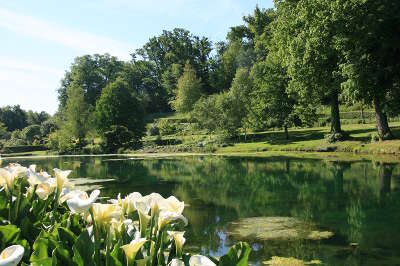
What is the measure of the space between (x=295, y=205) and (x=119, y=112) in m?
47.6

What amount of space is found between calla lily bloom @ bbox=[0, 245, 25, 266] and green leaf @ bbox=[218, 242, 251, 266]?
1019 mm

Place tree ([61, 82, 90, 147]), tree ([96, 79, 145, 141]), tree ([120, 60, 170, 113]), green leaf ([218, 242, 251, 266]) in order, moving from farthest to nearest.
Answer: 1. tree ([120, 60, 170, 113])
2. tree ([61, 82, 90, 147])
3. tree ([96, 79, 145, 141])
4. green leaf ([218, 242, 251, 266])

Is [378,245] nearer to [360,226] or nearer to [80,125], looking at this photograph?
[360,226]

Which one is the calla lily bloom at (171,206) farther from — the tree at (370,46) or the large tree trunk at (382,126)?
the large tree trunk at (382,126)

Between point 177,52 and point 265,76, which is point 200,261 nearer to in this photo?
point 265,76

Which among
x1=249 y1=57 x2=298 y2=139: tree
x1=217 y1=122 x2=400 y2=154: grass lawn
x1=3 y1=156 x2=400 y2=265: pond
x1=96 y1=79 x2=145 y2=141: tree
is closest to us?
x1=3 y1=156 x2=400 y2=265: pond

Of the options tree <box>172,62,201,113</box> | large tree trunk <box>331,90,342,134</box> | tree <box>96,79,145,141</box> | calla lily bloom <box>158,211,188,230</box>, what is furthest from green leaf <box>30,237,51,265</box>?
tree <box>172,62,201,113</box>

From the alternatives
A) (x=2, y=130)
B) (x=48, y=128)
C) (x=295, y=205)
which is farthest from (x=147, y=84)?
(x=295, y=205)

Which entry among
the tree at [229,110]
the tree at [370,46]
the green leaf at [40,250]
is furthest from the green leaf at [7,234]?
the tree at [229,110]

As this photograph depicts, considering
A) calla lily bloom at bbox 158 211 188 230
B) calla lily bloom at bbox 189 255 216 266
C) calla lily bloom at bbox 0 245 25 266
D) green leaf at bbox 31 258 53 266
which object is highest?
calla lily bloom at bbox 0 245 25 266

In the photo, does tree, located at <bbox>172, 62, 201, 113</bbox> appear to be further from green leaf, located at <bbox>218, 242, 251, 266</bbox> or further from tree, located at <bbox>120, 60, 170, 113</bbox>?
green leaf, located at <bbox>218, 242, 251, 266</bbox>

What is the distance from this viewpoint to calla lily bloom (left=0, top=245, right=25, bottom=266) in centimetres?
170

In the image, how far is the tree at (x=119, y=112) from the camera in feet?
191

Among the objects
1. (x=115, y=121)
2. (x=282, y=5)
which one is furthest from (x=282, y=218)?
(x=115, y=121)
